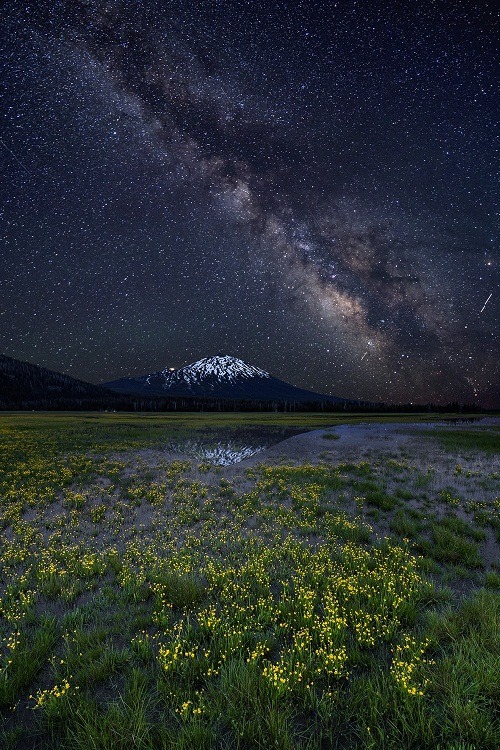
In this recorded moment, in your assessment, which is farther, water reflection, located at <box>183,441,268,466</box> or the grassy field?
water reflection, located at <box>183,441,268,466</box>

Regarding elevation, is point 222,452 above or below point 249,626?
below

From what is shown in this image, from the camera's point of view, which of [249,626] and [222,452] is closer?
[249,626]

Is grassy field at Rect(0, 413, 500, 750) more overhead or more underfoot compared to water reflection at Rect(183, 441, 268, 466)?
more overhead

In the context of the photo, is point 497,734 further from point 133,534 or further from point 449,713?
point 133,534

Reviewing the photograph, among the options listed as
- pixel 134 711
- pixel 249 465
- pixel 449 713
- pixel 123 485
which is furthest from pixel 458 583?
pixel 249 465

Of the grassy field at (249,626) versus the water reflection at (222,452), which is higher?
the grassy field at (249,626)

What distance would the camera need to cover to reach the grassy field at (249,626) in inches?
176

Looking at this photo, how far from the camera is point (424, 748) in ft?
13.8

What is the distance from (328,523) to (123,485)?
1263 cm

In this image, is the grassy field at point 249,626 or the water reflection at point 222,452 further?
the water reflection at point 222,452

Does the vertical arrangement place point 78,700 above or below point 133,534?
above

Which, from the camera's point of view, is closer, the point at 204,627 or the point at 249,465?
the point at 204,627

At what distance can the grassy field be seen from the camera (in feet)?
14.6

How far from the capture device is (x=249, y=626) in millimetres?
6461
